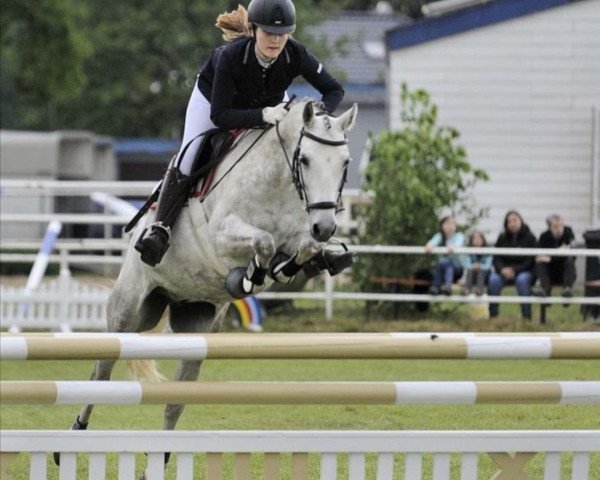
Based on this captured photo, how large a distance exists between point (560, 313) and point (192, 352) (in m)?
11.1

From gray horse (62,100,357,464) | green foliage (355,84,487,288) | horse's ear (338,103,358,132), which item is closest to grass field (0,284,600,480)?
green foliage (355,84,487,288)

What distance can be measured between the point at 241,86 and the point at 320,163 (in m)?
0.84

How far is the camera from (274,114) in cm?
629

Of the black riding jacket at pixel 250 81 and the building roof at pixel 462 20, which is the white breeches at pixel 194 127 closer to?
the black riding jacket at pixel 250 81

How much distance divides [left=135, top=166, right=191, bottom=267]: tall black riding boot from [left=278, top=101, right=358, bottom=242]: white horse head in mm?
809

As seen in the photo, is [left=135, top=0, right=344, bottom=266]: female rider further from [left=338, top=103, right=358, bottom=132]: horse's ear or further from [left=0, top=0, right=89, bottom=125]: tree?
[left=0, top=0, right=89, bottom=125]: tree

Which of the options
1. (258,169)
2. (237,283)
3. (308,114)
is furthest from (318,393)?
(258,169)

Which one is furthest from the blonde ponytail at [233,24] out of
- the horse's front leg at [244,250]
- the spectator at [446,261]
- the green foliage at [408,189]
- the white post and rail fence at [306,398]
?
the green foliage at [408,189]

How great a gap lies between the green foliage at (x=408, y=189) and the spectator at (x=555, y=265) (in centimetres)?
99

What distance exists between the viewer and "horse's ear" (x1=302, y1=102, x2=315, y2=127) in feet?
19.6

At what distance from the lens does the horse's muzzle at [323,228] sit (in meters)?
5.70

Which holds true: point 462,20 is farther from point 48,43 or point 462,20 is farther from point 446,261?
point 48,43

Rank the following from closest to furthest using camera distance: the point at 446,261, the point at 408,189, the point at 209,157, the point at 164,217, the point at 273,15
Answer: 1. the point at 273,15
2. the point at 164,217
3. the point at 209,157
4. the point at 446,261
5. the point at 408,189

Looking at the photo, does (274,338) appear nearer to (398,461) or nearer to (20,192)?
(398,461)
